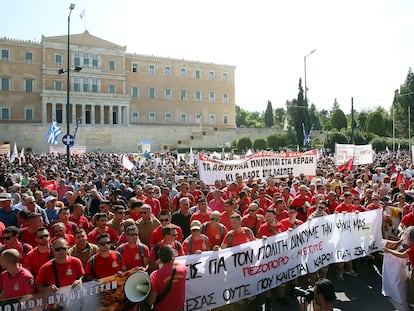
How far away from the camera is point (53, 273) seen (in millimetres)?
4691

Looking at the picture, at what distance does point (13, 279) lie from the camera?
4.46m

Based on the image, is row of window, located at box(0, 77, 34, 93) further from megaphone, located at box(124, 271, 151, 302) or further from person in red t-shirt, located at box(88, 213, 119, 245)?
megaphone, located at box(124, 271, 151, 302)

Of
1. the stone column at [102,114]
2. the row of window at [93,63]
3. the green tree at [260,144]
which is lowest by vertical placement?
the green tree at [260,144]

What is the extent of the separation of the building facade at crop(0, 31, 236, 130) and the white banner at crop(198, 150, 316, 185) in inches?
1972

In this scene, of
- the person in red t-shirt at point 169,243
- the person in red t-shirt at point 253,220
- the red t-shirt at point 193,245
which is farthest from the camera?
the person in red t-shirt at point 253,220

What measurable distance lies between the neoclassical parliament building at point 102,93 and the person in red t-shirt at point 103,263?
55033 millimetres

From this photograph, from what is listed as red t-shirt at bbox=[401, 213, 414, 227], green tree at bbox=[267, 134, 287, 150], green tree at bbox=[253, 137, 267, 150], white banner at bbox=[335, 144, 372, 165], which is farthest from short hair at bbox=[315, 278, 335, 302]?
green tree at bbox=[253, 137, 267, 150]

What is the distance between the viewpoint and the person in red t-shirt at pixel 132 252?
5.47 meters

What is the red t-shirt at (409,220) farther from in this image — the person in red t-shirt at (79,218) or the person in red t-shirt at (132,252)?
the person in red t-shirt at (79,218)

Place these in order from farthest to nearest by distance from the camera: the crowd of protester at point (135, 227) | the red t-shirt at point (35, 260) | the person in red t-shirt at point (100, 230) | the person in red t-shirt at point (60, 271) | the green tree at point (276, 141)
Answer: the green tree at point (276, 141), the person in red t-shirt at point (100, 230), the red t-shirt at point (35, 260), the crowd of protester at point (135, 227), the person in red t-shirt at point (60, 271)

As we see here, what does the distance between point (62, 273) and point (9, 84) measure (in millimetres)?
66608

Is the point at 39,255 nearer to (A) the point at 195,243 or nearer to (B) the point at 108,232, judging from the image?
(B) the point at 108,232

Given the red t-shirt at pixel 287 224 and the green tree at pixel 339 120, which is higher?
the green tree at pixel 339 120

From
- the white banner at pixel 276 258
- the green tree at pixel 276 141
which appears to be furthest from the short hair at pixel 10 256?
the green tree at pixel 276 141
